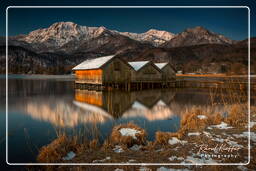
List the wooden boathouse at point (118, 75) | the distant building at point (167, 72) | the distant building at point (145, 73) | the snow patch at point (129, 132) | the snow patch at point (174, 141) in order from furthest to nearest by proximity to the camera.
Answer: the distant building at point (167, 72) < the distant building at point (145, 73) < the wooden boathouse at point (118, 75) < the snow patch at point (129, 132) < the snow patch at point (174, 141)

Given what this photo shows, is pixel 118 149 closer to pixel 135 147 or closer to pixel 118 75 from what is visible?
pixel 135 147

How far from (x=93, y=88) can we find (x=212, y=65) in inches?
2932

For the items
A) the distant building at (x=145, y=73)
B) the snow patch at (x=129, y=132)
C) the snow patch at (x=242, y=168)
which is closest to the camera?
the snow patch at (x=242, y=168)

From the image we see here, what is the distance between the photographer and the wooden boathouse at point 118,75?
29016 mm

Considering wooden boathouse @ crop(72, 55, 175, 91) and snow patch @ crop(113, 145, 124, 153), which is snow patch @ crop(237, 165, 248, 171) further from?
wooden boathouse @ crop(72, 55, 175, 91)

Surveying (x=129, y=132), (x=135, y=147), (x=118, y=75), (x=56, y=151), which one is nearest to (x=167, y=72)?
(x=118, y=75)

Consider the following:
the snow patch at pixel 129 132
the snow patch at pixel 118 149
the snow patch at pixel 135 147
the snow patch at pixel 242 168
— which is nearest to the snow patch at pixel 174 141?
the snow patch at pixel 135 147

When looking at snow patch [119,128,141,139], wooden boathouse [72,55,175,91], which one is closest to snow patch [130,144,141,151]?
snow patch [119,128,141,139]

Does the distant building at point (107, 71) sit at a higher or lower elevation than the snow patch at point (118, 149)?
higher

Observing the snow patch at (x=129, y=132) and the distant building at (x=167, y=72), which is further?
the distant building at (x=167, y=72)

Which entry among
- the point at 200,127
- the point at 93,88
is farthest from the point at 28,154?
the point at 93,88

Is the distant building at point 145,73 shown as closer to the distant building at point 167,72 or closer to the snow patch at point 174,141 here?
the distant building at point 167,72

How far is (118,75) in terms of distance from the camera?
30578 mm

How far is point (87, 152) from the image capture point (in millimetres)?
5734
